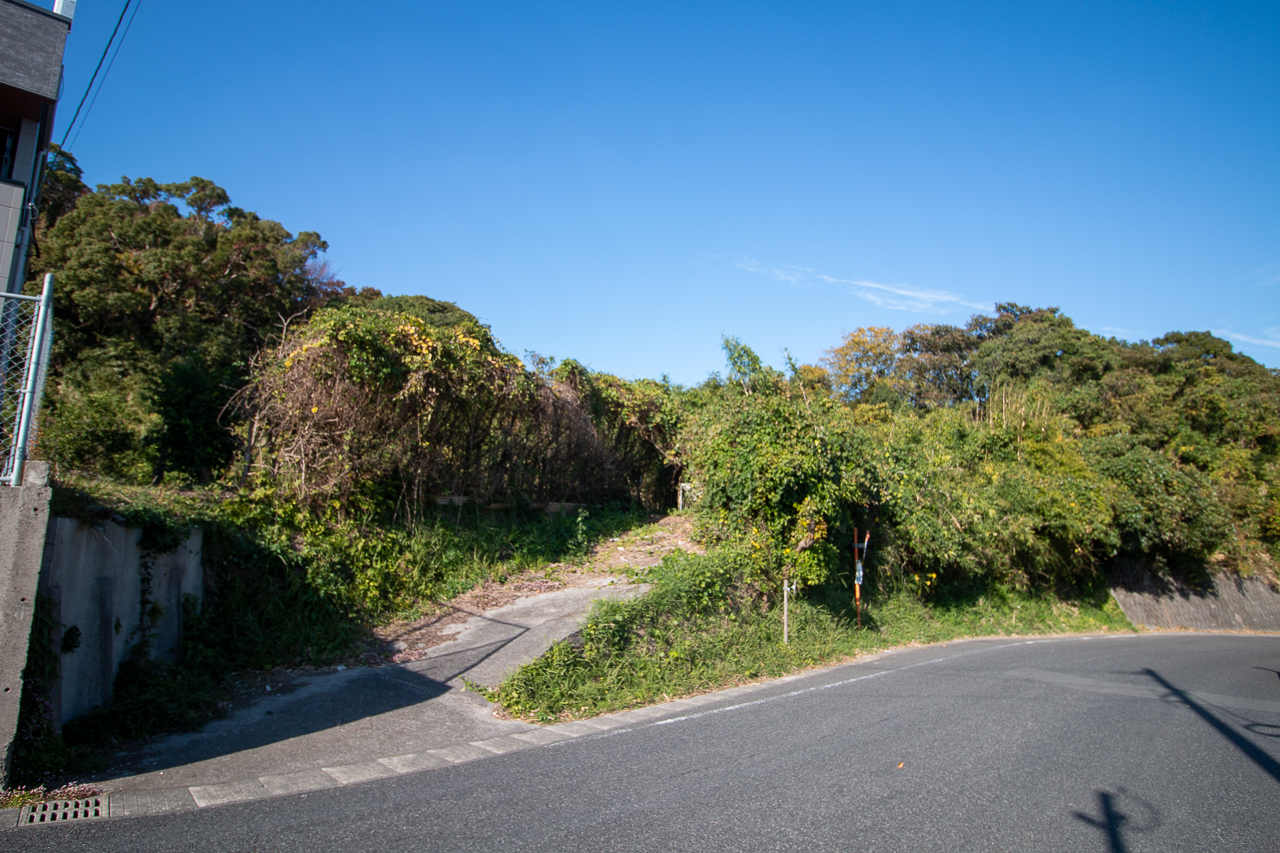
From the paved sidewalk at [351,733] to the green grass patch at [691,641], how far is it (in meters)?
0.50

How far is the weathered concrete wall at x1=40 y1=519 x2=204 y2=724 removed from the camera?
5.63 meters

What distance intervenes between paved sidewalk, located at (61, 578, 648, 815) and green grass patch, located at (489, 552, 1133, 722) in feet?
1.63

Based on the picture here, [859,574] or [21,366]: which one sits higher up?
[21,366]

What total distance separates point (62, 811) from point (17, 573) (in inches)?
60.4

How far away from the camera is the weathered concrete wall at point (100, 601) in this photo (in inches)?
222

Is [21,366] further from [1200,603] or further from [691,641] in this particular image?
[1200,603]

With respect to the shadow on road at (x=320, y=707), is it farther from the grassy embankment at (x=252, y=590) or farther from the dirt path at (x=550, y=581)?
the dirt path at (x=550, y=581)

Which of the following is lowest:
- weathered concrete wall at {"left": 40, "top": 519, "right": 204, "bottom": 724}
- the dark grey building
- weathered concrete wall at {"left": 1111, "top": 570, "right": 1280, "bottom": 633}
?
weathered concrete wall at {"left": 1111, "top": 570, "right": 1280, "bottom": 633}

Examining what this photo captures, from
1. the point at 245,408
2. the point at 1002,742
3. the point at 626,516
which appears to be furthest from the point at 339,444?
the point at 1002,742

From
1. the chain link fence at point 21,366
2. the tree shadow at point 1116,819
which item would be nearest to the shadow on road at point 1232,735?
the tree shadow at point 1116,819

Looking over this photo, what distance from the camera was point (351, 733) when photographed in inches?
242

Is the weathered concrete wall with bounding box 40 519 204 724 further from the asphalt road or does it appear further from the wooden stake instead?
the wooden stake

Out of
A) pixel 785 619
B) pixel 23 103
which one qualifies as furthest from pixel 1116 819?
pixel 23 103

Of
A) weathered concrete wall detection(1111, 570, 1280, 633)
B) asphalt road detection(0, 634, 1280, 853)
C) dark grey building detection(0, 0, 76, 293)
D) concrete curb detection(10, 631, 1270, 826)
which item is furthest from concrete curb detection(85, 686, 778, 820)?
weathered concrete wall detection(1111, 570, 1280, 633)
